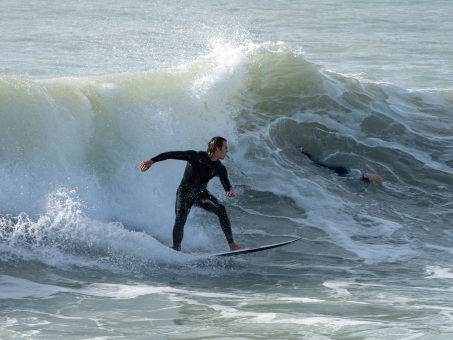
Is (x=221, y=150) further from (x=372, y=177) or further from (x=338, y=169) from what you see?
(x=338, y=169)

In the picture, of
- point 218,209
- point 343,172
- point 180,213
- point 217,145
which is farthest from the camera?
point 343,172

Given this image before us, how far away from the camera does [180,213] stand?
1027 cm

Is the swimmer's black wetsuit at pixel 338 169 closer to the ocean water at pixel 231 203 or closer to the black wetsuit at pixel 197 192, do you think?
the ocean water at pixel 231 203

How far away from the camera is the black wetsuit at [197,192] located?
10142mm

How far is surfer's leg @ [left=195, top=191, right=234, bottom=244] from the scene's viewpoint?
10.1 m

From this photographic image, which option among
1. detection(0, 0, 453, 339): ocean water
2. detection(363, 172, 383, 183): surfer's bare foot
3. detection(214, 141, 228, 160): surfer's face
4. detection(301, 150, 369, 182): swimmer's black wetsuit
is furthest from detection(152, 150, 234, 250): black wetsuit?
detection(301, 150, 369, 182): swimmer's black wetsuit

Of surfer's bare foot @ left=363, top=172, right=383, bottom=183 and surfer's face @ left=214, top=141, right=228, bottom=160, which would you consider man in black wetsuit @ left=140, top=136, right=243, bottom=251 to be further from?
surfer's bare foot @ left=363, top=172, right=383, bottom=183

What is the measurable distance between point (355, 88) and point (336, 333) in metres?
10.8

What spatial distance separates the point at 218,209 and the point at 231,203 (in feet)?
8.88

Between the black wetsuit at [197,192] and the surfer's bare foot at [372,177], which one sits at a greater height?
the surfer's bare foot at [372,177]

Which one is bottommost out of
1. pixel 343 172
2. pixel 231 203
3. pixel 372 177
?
pixel 231 203

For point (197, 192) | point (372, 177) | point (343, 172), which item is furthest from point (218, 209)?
point (343, 172)

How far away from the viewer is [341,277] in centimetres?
978

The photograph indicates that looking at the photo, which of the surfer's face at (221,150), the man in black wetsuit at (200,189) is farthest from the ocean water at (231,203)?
the surfer's face at (221,150)
